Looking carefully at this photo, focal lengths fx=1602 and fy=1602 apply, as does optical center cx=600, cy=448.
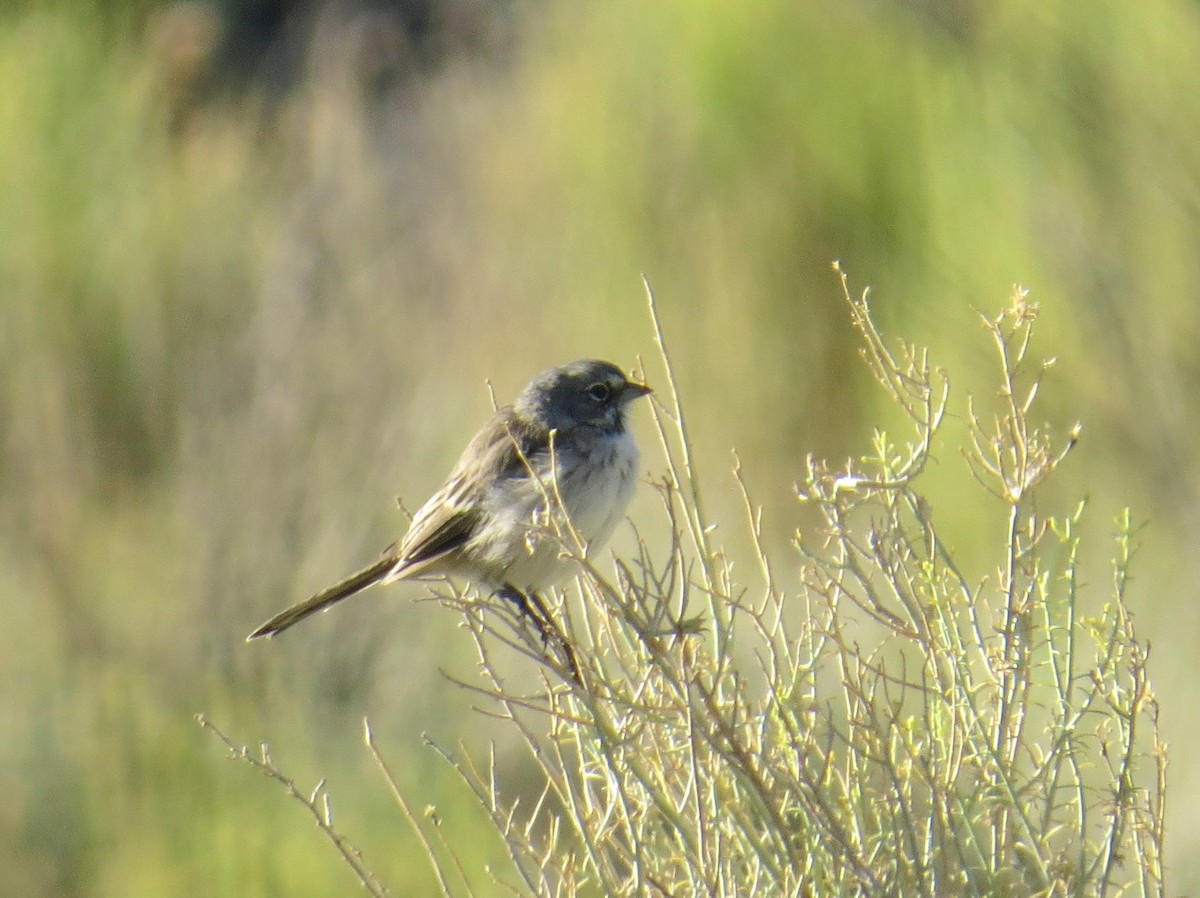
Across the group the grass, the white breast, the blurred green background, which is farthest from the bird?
the blurred green background

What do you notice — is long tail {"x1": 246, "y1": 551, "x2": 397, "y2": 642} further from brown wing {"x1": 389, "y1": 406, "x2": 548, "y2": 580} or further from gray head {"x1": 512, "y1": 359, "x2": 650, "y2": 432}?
gray head {"x1": 512, "y1": 359, "x2": 650, "y2": 432}

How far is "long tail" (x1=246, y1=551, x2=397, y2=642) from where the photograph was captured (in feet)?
13.5

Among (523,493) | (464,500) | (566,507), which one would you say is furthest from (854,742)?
(464,500)

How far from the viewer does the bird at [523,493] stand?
12.9ft

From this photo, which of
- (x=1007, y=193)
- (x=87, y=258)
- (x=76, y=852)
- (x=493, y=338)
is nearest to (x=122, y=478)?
(x=87, y=258)

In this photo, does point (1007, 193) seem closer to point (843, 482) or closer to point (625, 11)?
point (625, 11)

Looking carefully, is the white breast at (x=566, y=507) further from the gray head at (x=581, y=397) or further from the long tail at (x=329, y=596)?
the long tail at (x=329, y=596)

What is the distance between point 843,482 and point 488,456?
6.56 ft

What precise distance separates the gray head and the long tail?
0.55 m

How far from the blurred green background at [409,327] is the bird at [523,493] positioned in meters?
1.93

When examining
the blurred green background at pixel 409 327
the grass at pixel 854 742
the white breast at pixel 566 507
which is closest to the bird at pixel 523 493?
the white breast at pixel 566 507

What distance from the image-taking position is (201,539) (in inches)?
299

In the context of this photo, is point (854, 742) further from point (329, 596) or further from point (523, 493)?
point (329, 596)

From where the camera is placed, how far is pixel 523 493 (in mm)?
4074
